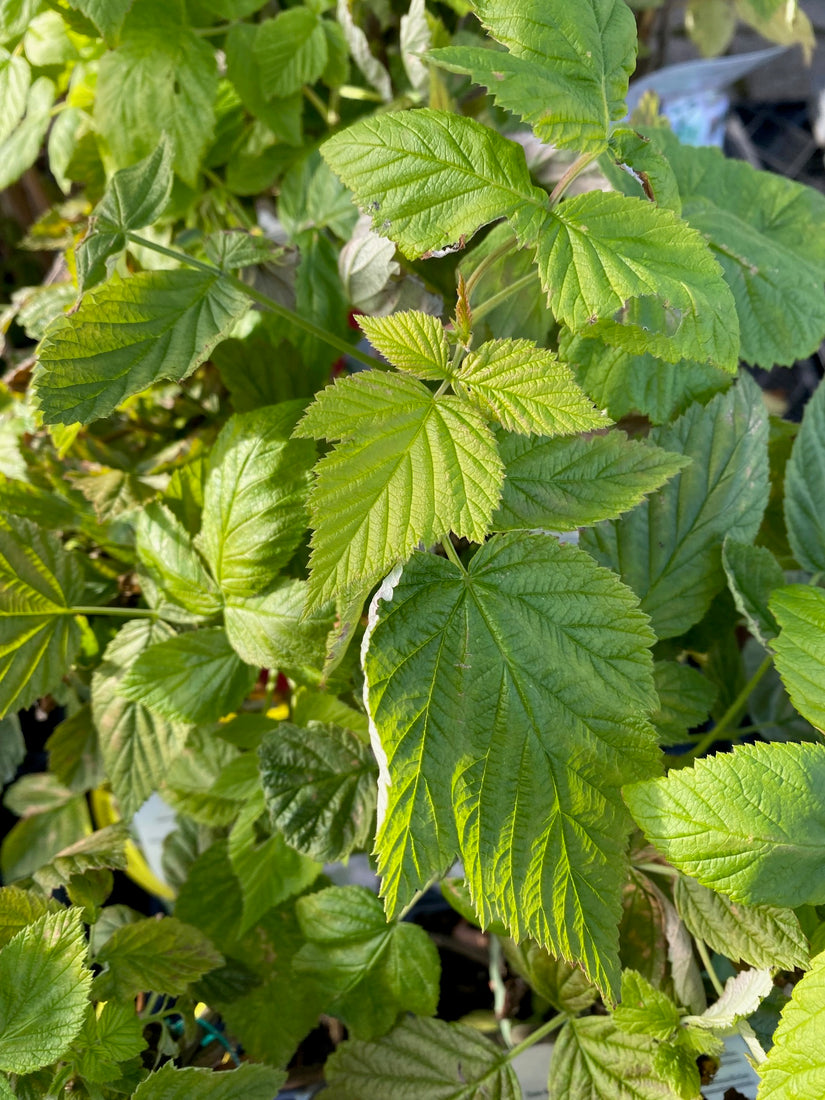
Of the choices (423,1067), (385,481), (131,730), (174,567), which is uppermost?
(385,481)

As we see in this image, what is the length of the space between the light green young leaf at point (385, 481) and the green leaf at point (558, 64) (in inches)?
6.3

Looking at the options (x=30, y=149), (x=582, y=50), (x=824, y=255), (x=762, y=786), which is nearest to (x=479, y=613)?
(x=762, y=786)

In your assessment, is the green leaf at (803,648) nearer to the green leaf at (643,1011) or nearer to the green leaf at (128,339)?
the green leaf at (643,1011)

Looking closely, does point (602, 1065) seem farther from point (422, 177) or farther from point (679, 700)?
point (422, 177)

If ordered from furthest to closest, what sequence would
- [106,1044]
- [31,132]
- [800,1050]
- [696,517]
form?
[31,132], [696,517], [106,1044], [800,1050]

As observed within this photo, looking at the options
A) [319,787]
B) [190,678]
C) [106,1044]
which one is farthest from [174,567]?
[106,1044]

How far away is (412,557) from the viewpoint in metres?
0.48

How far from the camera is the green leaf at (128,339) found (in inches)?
20.3

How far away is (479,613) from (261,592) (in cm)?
20

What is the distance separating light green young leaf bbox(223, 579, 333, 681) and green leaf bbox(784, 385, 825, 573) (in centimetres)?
35

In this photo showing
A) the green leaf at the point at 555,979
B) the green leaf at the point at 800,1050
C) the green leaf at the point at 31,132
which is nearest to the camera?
the green leaf at the point at 800,1050

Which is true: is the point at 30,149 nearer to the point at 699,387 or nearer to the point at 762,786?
the point at 699,387

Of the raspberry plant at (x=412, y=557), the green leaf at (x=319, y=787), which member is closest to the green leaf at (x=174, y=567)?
the raspberry plant at (x=412, y=557)

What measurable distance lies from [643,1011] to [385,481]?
357 mm
